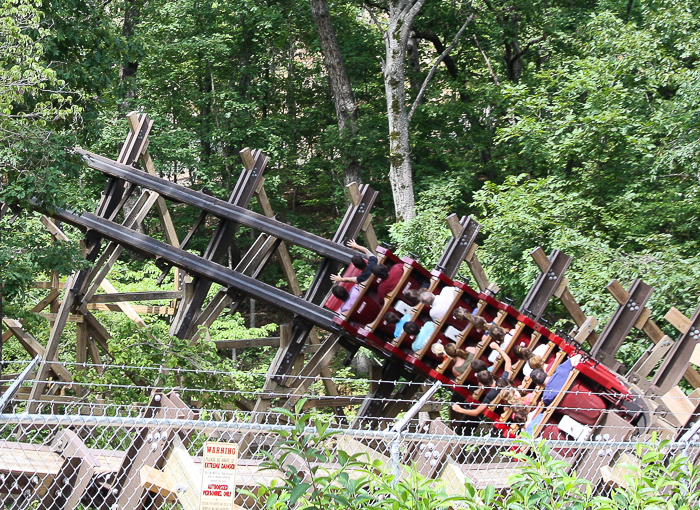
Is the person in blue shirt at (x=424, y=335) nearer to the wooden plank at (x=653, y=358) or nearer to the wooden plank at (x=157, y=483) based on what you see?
the wooden plank at (x=653, y=358)

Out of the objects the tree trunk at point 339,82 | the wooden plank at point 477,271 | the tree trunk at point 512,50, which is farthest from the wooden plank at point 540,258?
the tree trunk at point 512,50

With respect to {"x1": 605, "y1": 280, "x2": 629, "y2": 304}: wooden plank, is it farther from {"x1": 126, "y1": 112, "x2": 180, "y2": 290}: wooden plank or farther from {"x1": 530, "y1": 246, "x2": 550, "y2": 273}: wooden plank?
{"x1": 126, "y1": 112, "x2": 180, "y2": 290}: wooden plank

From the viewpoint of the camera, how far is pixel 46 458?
5.16 metres

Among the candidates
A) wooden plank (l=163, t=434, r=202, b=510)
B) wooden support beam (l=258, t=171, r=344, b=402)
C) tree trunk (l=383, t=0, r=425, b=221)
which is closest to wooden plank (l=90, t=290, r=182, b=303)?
wooden support beam (l=258, t=171, r=344, b=402)

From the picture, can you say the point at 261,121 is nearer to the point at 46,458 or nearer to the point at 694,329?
the point at 694,329

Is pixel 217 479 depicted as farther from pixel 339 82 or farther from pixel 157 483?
pixel 339 82

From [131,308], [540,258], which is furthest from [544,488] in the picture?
[131,308]

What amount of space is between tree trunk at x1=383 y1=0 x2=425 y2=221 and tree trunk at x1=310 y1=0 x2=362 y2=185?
1.59 meters

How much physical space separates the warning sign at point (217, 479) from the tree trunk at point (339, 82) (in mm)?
14697

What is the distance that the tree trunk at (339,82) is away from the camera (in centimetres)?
1736

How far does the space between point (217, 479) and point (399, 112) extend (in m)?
13.3

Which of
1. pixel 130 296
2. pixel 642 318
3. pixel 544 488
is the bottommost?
pixel 130 296

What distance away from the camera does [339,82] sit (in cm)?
1762

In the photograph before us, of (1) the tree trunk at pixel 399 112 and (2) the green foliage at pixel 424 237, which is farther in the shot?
(1) the tree trunk at pixel 399 112
